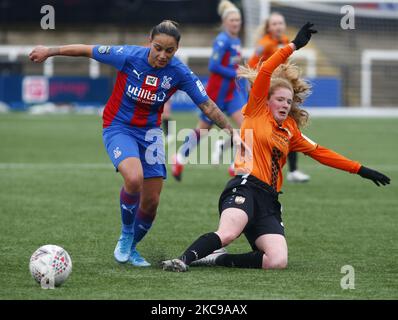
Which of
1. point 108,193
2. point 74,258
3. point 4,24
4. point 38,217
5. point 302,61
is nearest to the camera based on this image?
point 74,258

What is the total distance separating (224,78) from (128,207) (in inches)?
240

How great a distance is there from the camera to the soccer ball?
6.08 m

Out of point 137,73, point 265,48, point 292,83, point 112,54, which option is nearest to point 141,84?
point 137,73

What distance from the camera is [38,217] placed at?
955cm

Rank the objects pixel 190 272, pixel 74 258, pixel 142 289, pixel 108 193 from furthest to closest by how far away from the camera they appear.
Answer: pixel 108 193 < pixel 74 258 < pixel 190 272 < pixel 142 289

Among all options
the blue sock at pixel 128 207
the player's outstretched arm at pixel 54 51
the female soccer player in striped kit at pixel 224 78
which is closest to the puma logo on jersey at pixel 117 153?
the blue sock at pixel 128 207

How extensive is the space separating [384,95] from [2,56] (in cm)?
1300

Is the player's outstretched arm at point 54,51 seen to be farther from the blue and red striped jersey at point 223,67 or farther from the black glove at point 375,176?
the blue and red striped jersey at point 223,67

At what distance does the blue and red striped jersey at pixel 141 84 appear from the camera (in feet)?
23.7

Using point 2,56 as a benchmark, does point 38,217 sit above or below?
below

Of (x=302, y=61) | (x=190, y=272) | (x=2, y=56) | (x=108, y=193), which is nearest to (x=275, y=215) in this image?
(x=190, y=272)

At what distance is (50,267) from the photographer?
610 cm

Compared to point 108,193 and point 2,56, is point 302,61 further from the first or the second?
point 108,193

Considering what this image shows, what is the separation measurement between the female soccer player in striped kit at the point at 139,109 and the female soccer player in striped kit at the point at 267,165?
0.40 meters
